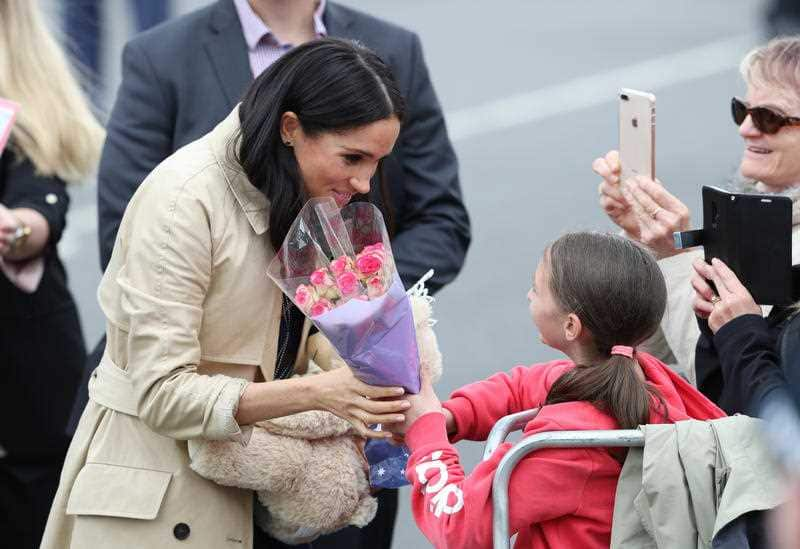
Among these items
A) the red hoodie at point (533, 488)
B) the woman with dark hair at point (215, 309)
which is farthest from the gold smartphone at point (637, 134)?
the red hoodie at point (533, 488)

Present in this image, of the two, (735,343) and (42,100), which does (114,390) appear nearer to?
(735,343)

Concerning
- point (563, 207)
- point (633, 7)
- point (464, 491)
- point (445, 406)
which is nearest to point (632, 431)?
point (464, 491)

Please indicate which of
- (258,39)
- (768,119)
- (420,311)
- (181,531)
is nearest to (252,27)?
(258,39)

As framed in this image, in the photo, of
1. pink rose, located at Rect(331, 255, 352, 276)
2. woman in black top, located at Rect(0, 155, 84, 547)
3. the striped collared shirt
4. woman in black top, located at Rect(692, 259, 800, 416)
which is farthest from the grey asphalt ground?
pink rose, located at Rect(331, 255, 352, 276)

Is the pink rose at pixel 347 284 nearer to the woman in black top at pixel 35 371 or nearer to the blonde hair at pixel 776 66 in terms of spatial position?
the blonde hair at pixel 776 66

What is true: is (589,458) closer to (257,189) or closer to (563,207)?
(257,189)

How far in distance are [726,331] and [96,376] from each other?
1343 mm

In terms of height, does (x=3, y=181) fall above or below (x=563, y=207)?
above

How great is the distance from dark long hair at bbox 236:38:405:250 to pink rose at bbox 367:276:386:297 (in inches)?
11.3

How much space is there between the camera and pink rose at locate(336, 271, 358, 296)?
119 inches

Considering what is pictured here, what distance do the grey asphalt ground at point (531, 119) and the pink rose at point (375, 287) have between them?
2.69m

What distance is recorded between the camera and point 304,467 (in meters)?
3.30

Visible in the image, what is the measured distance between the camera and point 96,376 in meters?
3.41

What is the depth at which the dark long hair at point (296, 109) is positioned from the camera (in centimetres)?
322
